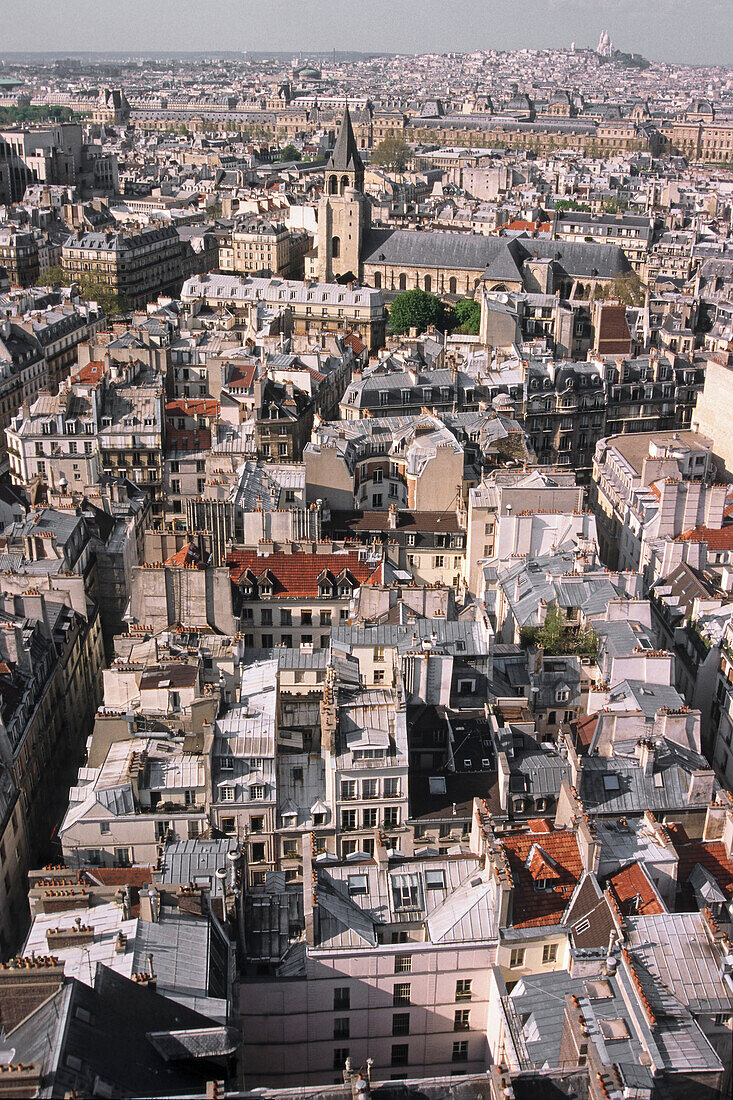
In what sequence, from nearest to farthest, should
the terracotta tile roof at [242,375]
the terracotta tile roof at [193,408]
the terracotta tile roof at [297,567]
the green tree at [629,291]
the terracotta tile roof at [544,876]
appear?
the terracotta tile roof at [544,876] → the terracotta tile roof at [297,567] → the terracotta tile roof at [242,375] → the terracotta tile roof at [193,408] → the green tree at [629,291]

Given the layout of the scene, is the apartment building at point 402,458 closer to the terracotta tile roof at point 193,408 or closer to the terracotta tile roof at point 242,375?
the terracotta tile roof at point 242,375

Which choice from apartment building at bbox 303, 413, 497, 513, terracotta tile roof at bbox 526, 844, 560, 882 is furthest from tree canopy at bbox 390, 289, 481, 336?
terracotta tile roof at bbox 526, 844, 560, 882

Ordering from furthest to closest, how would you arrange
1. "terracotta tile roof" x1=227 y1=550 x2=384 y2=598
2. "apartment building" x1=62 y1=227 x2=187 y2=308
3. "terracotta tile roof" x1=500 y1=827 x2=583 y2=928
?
"apartment building" x1=62 y1=227 x2=187 y2=308, "terracotta tile roof" x1=227 y1=550 x2=384 y2=598, "terracotta tile roof" x1=500 y1=827 x2=583 y2=928

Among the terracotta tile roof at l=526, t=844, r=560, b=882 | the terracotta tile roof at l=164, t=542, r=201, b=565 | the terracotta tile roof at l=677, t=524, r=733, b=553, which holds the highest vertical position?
the terracotta tile roof at l=164, t=542, r=201, b=565

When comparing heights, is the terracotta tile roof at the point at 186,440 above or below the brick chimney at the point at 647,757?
above

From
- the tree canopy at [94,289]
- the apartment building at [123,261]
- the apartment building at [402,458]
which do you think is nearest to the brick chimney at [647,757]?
the apartment building at [402,458]

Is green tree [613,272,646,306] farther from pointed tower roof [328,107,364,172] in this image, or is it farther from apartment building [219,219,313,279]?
apartment building [219,219,313,279]
